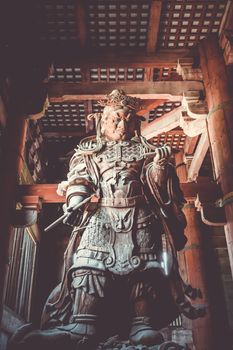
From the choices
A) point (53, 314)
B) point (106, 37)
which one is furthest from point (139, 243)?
point (106, 37)

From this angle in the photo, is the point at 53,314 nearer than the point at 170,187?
Yes

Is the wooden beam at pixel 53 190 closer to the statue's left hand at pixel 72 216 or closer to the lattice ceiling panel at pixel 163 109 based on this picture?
the statue's left hand at pixel 72 216

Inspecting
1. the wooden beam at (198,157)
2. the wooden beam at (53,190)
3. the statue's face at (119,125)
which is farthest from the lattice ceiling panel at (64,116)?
the statue's face at (119,125)

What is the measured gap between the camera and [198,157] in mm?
8344

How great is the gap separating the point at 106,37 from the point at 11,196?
3.23 metres

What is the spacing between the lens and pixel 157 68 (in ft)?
23.5

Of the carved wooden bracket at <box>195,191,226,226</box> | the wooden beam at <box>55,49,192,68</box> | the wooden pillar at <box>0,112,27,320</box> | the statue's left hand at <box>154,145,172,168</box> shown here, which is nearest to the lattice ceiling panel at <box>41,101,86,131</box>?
the wooden beam at <box>55,49,192,68</box>

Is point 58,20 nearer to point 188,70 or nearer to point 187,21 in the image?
point 187,21

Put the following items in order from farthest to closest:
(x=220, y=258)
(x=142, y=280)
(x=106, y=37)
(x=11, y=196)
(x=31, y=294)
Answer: (x=220, y=258) < (x=31, y=294) < (x=106, y=37) < (x=11, y=196) < (x=142, y=280)

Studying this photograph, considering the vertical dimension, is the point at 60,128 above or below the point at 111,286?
above

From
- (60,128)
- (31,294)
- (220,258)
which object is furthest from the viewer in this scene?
(220,258)

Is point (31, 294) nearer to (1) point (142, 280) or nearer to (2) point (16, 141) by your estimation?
(2) point (16, 141)

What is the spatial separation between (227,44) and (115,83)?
1.95m

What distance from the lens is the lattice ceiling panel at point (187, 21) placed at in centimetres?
603
